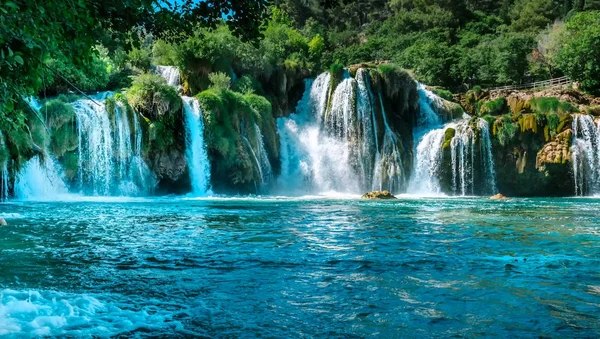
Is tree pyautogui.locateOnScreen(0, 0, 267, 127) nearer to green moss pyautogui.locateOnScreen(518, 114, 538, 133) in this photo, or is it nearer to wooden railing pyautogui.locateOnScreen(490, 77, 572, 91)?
green moss pyautogui.locateOnScreen(518, 114, 538, 133)

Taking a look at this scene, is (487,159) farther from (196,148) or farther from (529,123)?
(196,148)

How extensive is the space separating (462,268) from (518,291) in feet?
4.22

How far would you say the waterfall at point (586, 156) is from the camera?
31.4m

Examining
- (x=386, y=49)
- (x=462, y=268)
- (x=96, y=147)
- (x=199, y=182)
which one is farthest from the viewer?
(x=386, y=49)

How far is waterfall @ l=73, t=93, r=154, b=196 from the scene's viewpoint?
2378 centimetres

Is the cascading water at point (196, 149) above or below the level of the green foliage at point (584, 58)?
below

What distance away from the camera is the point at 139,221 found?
13070 mm

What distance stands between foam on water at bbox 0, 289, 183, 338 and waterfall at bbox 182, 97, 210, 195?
21.5 metres

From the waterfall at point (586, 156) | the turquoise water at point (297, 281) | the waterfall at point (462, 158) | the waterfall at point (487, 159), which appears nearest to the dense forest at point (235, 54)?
the turquoise water at point (297, 281)

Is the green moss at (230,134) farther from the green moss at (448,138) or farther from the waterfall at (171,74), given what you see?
the green moss at (448,138)

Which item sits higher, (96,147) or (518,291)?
(96,147)

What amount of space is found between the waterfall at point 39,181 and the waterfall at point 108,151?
974mm

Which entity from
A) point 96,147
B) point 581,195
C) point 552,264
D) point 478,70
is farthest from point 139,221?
point 478,70

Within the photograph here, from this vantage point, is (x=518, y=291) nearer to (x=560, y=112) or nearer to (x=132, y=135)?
(x=132, y=135)
